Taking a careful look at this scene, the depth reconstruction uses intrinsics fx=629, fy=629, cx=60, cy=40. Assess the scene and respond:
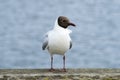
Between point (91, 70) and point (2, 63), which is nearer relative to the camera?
point (91, 70)

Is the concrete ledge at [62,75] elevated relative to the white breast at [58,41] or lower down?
lower down

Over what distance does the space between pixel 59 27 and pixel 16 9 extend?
24526mm

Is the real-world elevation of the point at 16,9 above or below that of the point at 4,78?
above

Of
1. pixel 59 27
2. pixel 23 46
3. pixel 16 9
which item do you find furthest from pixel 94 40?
Answer: pixel 59 27

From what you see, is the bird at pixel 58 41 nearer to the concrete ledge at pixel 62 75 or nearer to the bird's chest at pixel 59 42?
the bird's chest at pixel 59 42

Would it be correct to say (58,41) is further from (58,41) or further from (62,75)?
(62,75)

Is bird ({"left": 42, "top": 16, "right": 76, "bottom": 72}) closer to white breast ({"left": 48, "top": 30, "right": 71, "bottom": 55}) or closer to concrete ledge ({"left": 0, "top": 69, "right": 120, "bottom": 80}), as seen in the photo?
white breast ({"left": 48, "top": 30, "right": 71, "bottom": 55})

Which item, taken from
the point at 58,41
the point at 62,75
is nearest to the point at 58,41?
the point at 58,41

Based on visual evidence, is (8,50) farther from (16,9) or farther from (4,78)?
(4,78)

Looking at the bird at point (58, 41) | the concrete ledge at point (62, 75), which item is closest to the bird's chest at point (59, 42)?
the bird at point (58, 41)

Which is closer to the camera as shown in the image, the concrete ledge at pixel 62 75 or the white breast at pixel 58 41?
the concrete ledge at pixel 62 75

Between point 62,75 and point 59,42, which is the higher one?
point 59,42

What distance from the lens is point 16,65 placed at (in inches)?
738

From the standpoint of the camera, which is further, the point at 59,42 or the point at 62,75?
the point at 59,42
